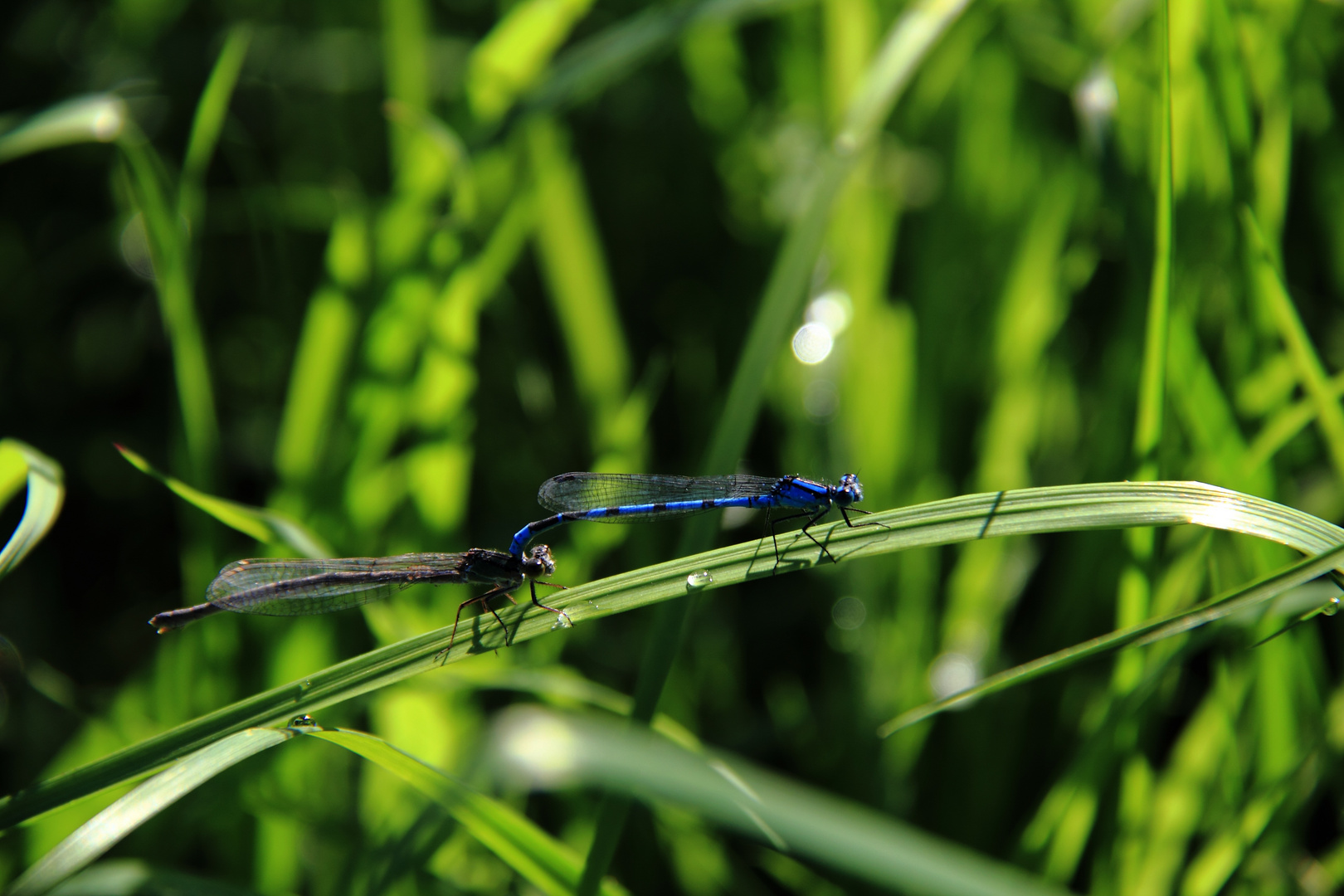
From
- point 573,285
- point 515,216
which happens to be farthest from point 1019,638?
point 515,216

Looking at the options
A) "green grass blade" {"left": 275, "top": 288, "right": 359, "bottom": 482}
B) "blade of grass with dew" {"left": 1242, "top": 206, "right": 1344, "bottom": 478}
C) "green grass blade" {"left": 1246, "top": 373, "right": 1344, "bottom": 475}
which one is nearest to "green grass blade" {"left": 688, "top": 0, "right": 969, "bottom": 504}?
"blade of grass with dew" {"left": 1242, "top": 206, "right": 1344, "bottom": 478}

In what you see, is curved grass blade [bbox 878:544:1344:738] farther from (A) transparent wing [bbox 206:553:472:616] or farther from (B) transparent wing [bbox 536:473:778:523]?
(A) transparent wing [bbox 206:553:472:616]

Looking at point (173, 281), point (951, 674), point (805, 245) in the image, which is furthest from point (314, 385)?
point (951, 674)

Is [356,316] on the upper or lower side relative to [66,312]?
lower

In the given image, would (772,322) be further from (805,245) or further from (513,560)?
(513,560)

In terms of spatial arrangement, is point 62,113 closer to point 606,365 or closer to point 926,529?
point 606,365

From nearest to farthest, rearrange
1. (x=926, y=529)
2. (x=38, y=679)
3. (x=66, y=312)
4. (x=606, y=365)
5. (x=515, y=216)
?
(x=926, y=529) → (x=38, y=679) → (x=515, y=216) → (x=606, y=365) → (x=66, y=312)

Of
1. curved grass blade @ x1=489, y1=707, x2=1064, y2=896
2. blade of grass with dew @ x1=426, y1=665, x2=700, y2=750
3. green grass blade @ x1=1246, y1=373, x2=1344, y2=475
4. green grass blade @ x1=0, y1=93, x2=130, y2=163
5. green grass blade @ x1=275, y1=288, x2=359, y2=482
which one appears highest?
green grass blade @ x1=0, y1=93, x2=130, y2=163
